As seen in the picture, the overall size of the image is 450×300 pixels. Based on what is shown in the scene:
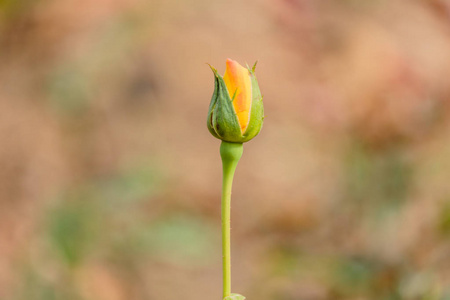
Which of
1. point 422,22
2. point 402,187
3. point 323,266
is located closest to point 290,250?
point 323,266

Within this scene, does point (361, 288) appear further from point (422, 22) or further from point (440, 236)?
point (422, 22)

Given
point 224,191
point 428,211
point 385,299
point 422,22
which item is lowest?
point 224,191

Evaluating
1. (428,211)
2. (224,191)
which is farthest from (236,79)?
(428,211)

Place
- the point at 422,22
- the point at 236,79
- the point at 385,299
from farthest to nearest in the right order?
1. the point at 422,22
2. the point at 385,299
3. the point at 236,79

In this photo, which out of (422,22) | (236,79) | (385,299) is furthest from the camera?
(422,22)

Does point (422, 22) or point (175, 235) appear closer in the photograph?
point (175, 235)

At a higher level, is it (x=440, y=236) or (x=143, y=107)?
(x=143, y=107)
